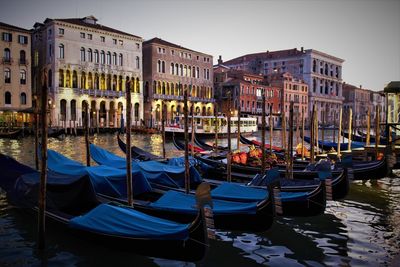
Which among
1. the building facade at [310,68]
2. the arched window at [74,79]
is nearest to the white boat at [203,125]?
the arched window at [74,79]

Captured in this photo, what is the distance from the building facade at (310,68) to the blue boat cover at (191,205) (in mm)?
44307

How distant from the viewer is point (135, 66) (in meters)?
31.8

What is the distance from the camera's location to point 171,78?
3400cm

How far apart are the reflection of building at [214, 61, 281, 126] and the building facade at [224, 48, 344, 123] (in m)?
8.14

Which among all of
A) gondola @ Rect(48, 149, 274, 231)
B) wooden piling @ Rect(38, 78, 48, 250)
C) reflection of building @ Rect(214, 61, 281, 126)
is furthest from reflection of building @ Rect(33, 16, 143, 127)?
wooden piling @ Rect(38, 78, 48, 250)

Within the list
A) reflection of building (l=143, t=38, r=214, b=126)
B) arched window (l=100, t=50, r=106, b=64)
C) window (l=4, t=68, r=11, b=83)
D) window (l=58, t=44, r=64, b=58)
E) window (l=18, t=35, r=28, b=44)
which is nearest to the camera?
window (l=4, t=68, r=11, b=83)

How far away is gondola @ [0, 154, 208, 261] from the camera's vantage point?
3.91 meters

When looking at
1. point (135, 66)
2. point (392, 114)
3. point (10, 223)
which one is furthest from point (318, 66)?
point (10, 223)

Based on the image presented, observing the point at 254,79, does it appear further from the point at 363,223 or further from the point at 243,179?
the point at 363,223

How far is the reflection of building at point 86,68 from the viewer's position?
27.1 meters

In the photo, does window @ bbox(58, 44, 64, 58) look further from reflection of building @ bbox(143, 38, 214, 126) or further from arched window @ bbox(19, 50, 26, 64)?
reflection of building @ bbox(143, 38, 214, 126)

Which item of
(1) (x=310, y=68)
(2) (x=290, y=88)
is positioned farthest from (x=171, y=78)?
(1) (x=310, y=68)

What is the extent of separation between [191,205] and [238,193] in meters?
0.97

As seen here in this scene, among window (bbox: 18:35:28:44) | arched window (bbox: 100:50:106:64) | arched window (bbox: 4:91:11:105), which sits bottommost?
arched window (bbox: 4:91:11:105)
